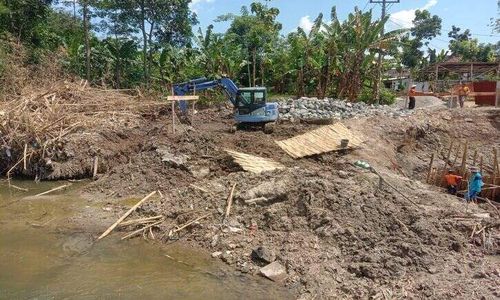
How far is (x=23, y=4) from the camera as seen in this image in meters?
23.9

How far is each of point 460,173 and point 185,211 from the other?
7585mm

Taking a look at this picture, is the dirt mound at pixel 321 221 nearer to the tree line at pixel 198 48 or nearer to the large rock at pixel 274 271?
the large rock at pixel 274 271

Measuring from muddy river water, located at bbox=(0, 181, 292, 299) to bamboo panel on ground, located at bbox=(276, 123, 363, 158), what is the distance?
21.0ft

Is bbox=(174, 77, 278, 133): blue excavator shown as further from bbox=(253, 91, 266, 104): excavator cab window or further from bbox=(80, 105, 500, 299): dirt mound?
bbox=(80, 105, 500, 299): dirt mound

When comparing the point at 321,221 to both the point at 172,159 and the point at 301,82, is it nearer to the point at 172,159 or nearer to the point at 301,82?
the point at 172,159

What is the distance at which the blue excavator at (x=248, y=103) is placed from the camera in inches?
679

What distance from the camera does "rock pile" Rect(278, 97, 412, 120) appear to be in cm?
2016

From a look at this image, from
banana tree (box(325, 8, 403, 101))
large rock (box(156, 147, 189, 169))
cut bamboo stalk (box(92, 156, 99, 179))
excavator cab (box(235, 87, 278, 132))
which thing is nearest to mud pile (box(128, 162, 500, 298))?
large rock (box(156, 147, 189, 169))

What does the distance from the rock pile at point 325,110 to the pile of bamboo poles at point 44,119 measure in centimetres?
667

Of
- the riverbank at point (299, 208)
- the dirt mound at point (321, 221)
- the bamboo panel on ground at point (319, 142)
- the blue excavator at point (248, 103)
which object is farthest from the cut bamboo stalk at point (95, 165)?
the bamboo panel on ground at point (319, 142)

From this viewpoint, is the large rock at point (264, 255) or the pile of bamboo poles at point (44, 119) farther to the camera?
the pile of bamboo poles at point (44, 119)

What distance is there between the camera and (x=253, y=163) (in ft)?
43.4

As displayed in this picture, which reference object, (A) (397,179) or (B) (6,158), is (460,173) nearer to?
(A) (397,179)

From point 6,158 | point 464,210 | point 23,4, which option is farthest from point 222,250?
point 23,4
